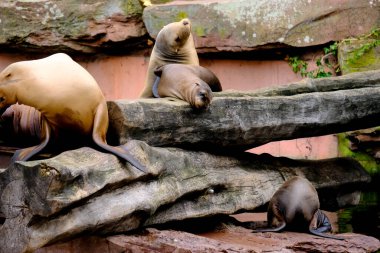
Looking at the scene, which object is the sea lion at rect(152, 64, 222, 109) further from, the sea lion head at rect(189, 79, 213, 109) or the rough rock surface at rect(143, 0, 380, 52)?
the rough rock surface at rect(143, 0, 380, 52)

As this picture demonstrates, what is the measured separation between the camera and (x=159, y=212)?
641cm

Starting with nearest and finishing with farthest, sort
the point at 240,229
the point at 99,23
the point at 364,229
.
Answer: the point at 240,229 → the point at 364,229 → the point at 99,23

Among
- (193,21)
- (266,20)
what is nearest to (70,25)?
(193,21)

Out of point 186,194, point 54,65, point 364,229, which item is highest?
point 54,65

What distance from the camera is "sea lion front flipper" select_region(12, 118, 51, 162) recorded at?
627cm

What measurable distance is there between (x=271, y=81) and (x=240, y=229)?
13.9 feet

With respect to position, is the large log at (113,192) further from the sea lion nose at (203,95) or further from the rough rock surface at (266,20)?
the rough rock surface at (266,20)

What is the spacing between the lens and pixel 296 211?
688cm

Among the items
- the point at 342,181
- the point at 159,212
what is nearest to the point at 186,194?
the point at 159,212

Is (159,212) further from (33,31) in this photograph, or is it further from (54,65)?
(33,31)

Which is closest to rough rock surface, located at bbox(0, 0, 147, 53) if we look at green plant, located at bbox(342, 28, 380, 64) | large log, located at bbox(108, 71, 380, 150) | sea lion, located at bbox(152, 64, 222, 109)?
green plant, located at bbox(342, 28, 380, 64)

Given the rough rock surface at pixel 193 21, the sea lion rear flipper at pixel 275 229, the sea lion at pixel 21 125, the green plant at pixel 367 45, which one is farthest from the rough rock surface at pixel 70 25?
the sea lion rear flipper at pixel 275 229

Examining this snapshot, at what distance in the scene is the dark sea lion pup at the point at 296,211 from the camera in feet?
22.5

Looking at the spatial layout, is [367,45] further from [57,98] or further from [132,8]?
[57,98]
